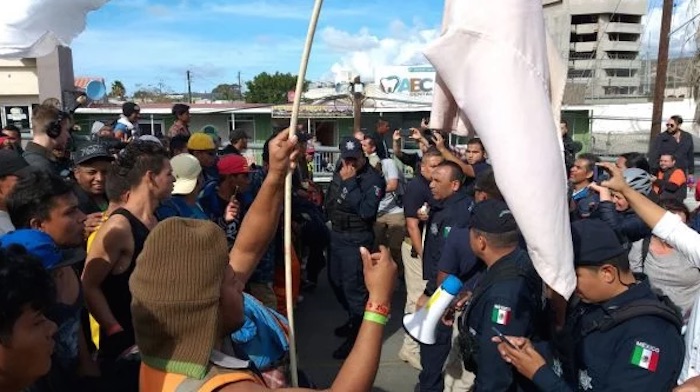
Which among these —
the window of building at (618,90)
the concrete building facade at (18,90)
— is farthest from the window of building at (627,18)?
the concrete building facade at (18,90)

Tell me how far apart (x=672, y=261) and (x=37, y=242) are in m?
3.38

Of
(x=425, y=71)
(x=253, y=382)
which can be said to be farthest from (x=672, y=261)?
(x=425, y=71)

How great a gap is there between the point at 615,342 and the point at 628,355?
7 cm

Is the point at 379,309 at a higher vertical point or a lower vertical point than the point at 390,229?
higher

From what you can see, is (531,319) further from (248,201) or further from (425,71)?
(425,71)

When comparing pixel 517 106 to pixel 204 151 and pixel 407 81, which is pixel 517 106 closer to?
pixel 204 151

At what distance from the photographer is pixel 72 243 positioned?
2602mm

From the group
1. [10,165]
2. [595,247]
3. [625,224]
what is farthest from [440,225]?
[10,165]

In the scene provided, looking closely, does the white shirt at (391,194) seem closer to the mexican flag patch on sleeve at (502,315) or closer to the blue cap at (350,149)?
the blue cap at (350,149)

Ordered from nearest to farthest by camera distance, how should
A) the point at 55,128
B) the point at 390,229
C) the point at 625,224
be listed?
the point at 625,224
the point at 55,128
the point at 390,229

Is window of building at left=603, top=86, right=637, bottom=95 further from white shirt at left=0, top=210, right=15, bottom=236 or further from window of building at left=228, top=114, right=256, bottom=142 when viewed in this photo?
white shirt at left=0, top=210, right=15, bottom=236

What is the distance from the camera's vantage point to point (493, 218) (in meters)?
2.94

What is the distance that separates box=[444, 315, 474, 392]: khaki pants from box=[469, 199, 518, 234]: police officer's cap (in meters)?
0.62

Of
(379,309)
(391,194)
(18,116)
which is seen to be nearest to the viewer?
(379,309)
